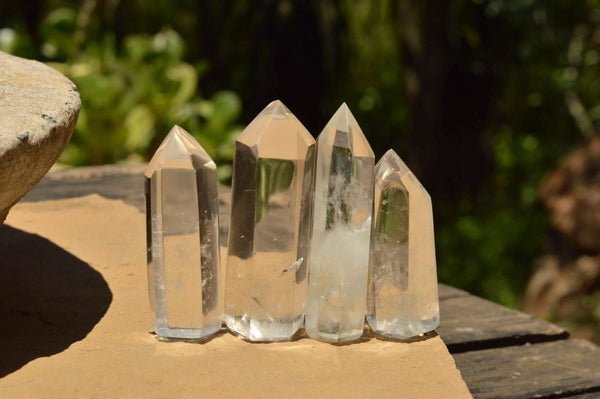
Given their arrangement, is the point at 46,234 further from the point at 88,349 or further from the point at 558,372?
the point at 558,372

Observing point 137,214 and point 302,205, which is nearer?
point 302,205

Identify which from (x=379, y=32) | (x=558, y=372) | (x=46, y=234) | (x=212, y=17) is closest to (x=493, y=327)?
(x=558, y=372)

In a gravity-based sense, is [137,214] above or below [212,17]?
below

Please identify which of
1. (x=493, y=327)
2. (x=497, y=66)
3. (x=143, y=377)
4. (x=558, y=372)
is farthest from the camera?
(x=497, y=66)

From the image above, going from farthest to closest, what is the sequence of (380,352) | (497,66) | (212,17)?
(497,66), (212,17), (380,352)

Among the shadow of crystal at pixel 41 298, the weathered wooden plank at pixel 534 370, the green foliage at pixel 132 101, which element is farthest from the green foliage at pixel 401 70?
the weathered wooden plank at pixel 534 370

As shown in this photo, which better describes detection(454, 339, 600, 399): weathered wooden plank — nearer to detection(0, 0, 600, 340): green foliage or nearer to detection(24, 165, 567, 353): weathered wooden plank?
detection(24, 165, 567, 353): weathered wooden plank

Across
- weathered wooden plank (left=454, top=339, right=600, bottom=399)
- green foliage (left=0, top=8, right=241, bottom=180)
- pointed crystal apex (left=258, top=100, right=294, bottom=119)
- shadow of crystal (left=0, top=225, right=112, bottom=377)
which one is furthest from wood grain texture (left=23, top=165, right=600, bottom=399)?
green foliage (left=0, top=8, right=241, bottom=180)
